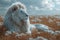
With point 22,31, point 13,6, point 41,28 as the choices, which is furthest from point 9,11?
point 41,28

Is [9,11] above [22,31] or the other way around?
above

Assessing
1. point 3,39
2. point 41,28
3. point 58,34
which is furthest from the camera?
point 41,28

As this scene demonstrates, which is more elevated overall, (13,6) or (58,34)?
(13,6)

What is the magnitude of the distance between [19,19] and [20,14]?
7.7 inches

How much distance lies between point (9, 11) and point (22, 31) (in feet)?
2.83

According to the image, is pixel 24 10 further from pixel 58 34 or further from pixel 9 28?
pixel 58 34

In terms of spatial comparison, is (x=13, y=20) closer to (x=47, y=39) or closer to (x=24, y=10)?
(x=24, y=10)

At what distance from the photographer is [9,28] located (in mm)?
9039

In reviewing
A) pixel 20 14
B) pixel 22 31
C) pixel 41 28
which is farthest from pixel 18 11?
pixel 41 28

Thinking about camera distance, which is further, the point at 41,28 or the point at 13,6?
the point at 41,28

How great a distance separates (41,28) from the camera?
31.8 ft

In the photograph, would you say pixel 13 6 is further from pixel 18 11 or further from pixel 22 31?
pixel 22 31

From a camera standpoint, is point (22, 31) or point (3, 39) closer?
point (3, 39)

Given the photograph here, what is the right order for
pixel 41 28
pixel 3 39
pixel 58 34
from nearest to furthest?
1. pixel 3 39
2. pixel 58 34
3. pixel 41 28
